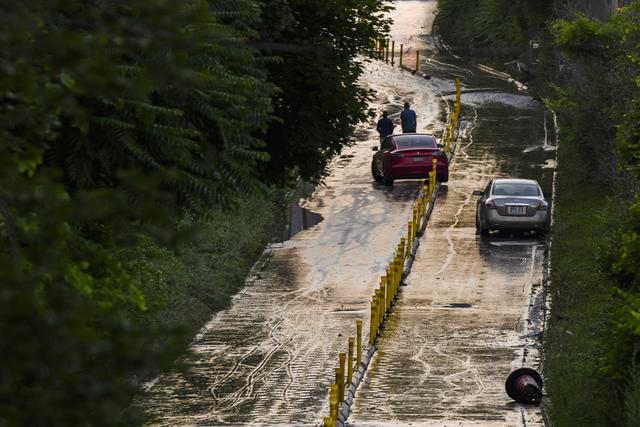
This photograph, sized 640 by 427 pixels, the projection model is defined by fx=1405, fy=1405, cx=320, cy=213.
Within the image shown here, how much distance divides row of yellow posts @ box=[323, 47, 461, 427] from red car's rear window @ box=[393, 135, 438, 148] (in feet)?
3.04

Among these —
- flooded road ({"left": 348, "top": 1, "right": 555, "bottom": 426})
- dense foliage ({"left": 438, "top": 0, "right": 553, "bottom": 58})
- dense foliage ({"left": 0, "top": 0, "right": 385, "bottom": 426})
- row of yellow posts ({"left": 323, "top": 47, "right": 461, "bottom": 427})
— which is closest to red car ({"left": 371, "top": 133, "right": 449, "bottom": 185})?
row of yellow posts ({"left": 323, "top": 47, "right": 461, "bottom": 427})

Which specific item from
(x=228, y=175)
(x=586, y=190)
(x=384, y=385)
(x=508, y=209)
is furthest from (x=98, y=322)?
(x=586, y=190)

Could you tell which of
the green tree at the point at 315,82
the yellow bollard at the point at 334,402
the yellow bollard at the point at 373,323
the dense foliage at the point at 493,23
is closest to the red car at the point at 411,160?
the yellow bollard at the point at 373,323

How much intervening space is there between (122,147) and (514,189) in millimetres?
19770

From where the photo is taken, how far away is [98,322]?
Answer: 9.04 meters

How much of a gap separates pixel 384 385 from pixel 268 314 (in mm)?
5770

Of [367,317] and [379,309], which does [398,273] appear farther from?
[379,309]

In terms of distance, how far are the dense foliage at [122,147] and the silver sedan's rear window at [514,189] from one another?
5.68 m

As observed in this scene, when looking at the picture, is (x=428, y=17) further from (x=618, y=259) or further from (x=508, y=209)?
(x=618, y=259)

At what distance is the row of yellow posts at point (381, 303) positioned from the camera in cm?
1797

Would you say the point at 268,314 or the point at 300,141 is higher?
the point at 300,141

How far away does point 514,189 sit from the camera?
103 feet

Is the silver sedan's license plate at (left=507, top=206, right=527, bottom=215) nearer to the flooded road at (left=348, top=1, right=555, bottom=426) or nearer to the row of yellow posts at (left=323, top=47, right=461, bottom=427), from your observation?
the flooded road at (left=348, top=1, right=555, bottom=426)

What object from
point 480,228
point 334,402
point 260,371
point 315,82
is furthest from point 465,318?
point 334,402
